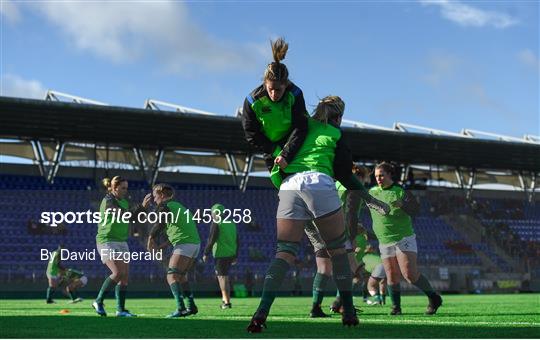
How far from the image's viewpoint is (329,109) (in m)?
7.89

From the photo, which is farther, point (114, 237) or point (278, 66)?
point (114, 237)

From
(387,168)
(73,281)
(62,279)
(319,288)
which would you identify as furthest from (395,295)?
(62,279)

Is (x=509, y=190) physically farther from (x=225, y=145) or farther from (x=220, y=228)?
(x=220, y=228)

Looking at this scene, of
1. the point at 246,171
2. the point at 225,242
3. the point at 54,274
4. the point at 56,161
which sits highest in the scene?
the point at 246,171

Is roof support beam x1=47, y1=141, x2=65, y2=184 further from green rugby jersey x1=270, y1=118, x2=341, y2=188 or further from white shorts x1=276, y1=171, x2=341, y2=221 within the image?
white shorts x1=276, y1=171, x2=341, y2=221

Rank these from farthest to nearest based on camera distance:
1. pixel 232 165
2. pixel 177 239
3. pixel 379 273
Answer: pixel 232 165
pixel 379 273
pixel 177 239

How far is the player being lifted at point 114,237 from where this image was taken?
11.3 m

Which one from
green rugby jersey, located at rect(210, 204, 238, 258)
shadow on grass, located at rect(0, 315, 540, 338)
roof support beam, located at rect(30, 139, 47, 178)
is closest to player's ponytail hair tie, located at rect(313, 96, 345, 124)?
shadow on grass, located at rect(0, 315, 540, 338)

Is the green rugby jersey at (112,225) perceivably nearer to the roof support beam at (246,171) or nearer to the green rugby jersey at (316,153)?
the green rugby jersey at (316,153)

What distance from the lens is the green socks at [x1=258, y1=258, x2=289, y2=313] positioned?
688 centimetres

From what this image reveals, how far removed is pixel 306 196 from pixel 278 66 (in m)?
1.08

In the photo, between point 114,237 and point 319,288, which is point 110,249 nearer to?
point 114,237

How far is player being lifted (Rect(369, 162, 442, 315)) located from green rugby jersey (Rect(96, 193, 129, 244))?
133 inches

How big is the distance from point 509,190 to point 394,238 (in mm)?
38233
